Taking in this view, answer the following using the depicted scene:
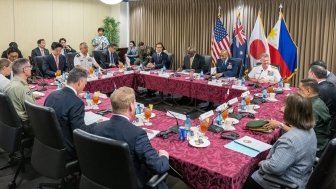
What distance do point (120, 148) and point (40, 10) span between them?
8.34m

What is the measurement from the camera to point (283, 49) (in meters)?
6.93

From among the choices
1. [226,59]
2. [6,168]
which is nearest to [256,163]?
[6,168]

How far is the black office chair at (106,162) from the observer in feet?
6.03

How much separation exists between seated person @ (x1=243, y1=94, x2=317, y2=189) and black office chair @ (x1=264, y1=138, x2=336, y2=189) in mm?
70

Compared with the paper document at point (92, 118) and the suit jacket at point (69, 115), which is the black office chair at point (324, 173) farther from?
the paper document at point (92, 118)

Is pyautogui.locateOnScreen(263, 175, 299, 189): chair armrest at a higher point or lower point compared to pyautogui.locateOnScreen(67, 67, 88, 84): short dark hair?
lower

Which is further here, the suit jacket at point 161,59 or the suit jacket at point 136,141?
the suit jacket at point 161,59

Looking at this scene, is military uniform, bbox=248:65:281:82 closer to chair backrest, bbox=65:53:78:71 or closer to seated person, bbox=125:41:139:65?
chair backrest, bbox=65:53:78:71

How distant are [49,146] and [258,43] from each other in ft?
18.6

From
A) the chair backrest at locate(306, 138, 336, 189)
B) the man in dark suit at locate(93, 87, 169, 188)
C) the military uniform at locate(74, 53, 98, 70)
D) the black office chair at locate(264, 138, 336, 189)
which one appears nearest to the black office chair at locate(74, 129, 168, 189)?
the man in dark suit at locate(93, 87, 169, 188)

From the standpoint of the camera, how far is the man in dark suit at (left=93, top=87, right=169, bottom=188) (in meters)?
2.03

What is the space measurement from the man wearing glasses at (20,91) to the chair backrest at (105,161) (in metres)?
1.57

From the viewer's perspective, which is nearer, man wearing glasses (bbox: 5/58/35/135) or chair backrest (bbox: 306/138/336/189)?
chair backrest (bbox: 306/138/336/189)

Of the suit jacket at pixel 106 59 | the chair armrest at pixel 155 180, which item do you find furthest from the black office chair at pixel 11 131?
the suit jacket at pixel 106 59
